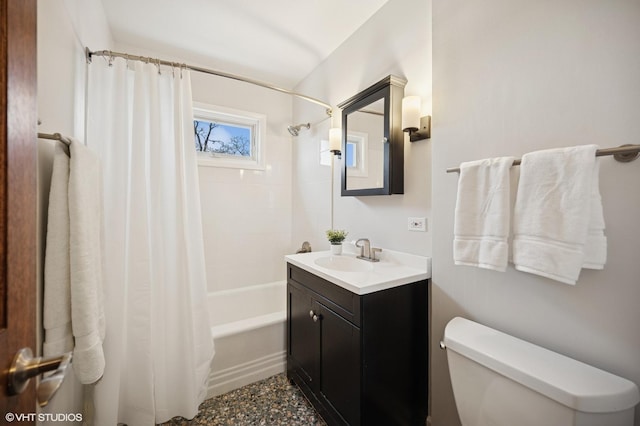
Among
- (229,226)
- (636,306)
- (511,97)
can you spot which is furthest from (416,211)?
(229,226)

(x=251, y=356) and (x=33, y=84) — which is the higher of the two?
(x=33, y=84)

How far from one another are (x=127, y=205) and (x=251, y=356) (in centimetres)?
131

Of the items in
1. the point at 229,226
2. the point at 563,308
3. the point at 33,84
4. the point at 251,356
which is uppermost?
the point at 33,84

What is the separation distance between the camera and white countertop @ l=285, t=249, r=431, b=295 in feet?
4.03

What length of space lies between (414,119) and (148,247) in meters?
1.61

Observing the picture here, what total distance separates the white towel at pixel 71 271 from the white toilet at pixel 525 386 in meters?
1.34

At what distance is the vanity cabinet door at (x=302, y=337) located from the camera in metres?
1.56

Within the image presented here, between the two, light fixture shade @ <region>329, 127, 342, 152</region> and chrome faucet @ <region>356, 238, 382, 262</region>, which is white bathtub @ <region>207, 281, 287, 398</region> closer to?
chrome faucet @ <region>356, 238, 382, 262</region>

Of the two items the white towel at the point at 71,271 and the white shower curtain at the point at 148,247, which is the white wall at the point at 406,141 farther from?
the white towel at the point at 71,271

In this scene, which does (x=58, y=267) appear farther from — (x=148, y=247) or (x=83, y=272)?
(x=148, y=247)

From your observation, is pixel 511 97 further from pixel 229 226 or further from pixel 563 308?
pixel 229 226

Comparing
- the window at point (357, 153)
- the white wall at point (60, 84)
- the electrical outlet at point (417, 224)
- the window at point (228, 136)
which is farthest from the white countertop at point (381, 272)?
the window at point (228, 136)

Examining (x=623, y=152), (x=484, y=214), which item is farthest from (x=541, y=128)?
(x=484, y=214)

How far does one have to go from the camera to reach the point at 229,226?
101 inches
